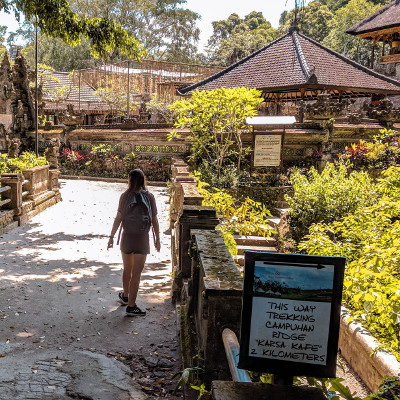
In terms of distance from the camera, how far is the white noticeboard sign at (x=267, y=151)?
1366 centimetres

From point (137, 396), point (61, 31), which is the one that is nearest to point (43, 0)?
point (61, 31)

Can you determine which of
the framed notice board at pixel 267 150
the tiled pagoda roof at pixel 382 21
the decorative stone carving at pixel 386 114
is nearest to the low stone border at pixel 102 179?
the framed notice board at pixel 267 150

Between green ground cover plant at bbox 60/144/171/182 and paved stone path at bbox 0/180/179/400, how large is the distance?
8780mm

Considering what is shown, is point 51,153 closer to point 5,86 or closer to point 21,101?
point 21,101

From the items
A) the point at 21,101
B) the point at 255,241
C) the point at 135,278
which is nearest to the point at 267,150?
the point at 255,241

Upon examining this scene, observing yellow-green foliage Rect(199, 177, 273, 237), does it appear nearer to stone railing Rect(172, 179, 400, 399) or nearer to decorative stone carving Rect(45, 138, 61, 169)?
stone railing Rect(172, 179, 400, 399)

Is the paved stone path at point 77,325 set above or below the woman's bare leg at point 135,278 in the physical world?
below

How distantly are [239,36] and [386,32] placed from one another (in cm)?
1869

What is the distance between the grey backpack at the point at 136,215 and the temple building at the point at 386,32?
3015 centimetres

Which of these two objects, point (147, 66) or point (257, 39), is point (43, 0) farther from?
point (257, 39)

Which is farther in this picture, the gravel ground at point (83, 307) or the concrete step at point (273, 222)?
the concrete step at point (273, 222)

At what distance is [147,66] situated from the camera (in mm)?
34062

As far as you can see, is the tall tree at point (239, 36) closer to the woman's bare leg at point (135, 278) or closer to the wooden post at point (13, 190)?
the wooden post at point (13, 190)

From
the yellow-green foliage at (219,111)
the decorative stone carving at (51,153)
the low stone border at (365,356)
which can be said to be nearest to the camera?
the low stone border at (365,356)
